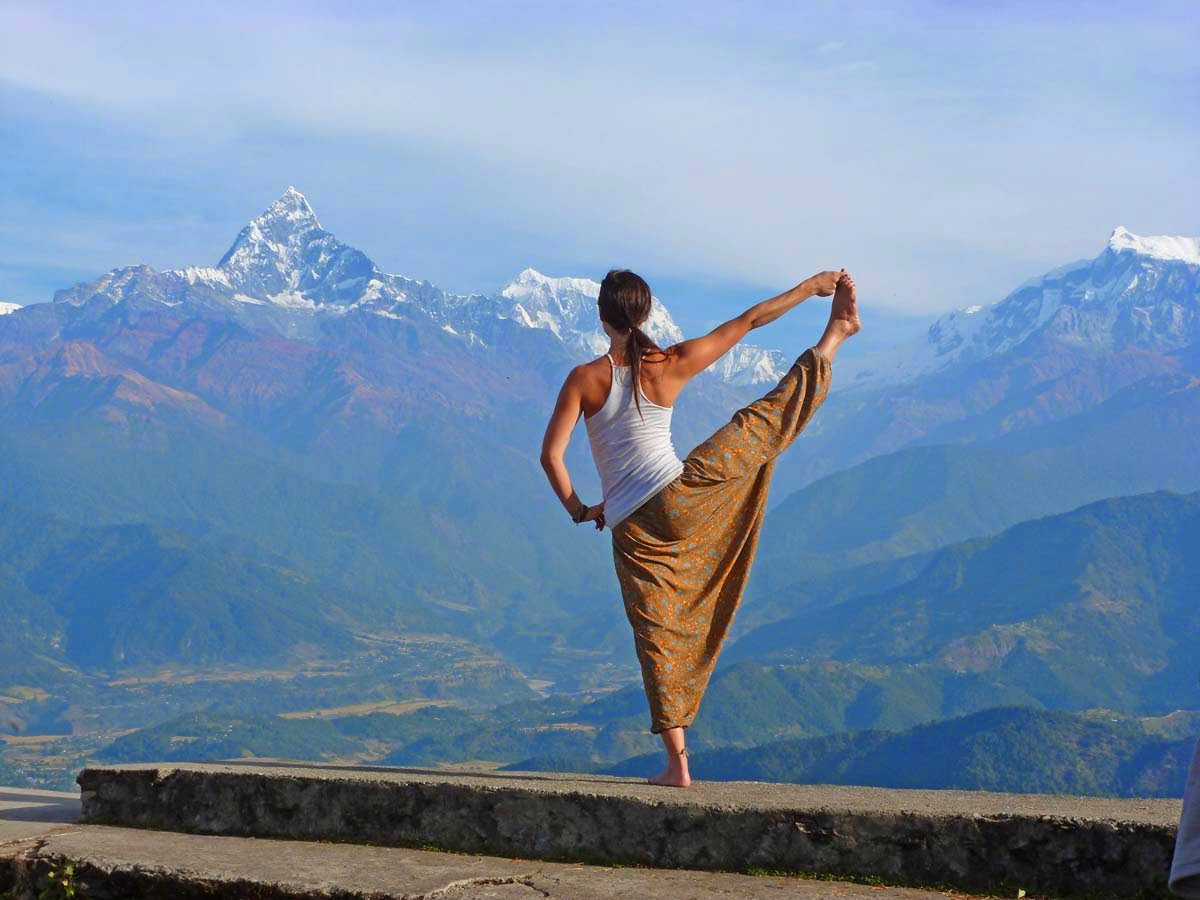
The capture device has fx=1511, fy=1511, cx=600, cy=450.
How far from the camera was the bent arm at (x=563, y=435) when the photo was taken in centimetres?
860

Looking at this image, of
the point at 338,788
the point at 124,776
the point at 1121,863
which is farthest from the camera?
the point at 124,776

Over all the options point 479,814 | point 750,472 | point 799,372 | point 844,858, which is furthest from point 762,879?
point 799,372

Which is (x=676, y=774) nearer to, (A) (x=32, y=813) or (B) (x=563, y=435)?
(B) (x=563, y=435)

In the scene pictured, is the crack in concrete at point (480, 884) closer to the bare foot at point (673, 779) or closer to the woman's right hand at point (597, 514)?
the bare foot at point (673, 779)

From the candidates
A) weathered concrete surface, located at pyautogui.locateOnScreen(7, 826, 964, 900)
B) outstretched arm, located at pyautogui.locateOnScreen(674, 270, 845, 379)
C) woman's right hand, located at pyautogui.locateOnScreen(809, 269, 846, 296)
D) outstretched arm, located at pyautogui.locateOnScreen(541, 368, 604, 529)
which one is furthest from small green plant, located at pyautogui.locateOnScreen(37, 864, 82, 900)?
woman's right hand, located at pyautogui.locateOnScreen(809, 269, 846, 296)

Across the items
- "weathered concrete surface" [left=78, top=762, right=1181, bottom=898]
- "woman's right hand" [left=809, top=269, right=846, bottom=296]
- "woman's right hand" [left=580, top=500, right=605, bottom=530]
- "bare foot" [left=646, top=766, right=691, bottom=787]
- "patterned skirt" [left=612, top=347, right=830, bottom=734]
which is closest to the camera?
"weathered concrete surface" [left=78, top=762, right=1181, bottom=898]

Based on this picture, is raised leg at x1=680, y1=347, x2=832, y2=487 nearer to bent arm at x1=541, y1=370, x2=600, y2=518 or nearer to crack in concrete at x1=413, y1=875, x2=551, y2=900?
bent arm at x1=541, y1=370, x2=600, y2=518

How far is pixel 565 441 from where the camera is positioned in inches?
348

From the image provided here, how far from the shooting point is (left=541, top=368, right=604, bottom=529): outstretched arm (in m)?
8.60

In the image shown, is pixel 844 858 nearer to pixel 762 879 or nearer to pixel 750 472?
pixel 762 879

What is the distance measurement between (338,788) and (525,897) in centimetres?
177

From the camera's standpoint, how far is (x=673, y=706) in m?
8.52

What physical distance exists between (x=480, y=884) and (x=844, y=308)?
4.20m

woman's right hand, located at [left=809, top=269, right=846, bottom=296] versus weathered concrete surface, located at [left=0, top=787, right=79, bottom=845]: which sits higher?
woman's right hand, located at [left=809, top=269, right=846, bottom=296]
